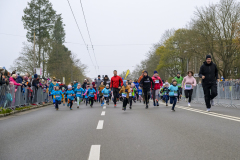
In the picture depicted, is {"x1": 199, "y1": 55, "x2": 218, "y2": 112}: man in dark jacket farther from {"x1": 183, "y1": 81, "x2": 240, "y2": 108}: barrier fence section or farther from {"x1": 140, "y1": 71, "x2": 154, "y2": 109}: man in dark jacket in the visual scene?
{"x1": 183, "y1": 81, "x2": 240, "y2": 108}: barrier fence section

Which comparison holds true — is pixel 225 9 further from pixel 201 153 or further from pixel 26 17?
pixel 201 153

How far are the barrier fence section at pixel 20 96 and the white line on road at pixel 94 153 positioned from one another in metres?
9.15

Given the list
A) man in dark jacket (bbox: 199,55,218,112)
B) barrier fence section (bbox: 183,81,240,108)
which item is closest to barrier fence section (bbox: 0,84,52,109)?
man in dark jacket (bbox: 199,55,218,112)

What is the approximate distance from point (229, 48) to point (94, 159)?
39.4 metres

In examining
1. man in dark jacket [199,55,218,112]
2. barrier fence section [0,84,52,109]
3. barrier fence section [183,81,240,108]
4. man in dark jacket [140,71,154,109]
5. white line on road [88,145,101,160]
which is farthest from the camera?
barrier fence section [183,81,240,108]

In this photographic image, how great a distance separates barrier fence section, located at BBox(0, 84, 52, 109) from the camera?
549 inches

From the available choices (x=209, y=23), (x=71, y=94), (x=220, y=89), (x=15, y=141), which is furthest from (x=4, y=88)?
(x=209, y=23)

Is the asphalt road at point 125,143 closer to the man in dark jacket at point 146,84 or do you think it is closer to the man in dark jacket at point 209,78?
the man in dark jacket at point 209,78

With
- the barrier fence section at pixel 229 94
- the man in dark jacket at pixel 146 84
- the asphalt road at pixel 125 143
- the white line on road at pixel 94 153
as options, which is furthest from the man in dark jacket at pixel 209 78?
the white line on road at pixel 94 153

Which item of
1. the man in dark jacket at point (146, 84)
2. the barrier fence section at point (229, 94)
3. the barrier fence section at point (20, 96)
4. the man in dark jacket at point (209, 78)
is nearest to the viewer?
the man in dark jacket at point (209, 78)

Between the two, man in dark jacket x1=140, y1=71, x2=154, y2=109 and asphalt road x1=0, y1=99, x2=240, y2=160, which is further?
man in dark jacket x1=140, y1=71, x2=154, y2=109

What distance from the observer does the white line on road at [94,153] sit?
190 inches

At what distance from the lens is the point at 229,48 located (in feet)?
135

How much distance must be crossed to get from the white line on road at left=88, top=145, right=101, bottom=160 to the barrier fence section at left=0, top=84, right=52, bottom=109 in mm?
9153
